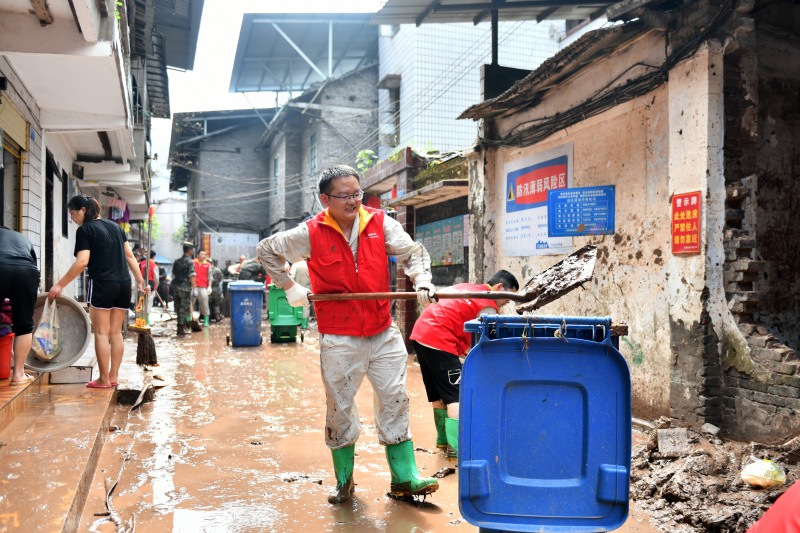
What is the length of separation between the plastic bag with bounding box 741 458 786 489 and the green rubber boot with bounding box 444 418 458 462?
1.75m

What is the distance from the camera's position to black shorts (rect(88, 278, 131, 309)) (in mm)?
5348

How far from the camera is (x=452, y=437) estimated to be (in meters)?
4.32

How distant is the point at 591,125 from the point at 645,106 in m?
0.76

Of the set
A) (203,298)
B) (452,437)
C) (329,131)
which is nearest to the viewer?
(452,437)

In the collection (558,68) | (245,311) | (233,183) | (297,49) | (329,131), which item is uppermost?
(297,49)

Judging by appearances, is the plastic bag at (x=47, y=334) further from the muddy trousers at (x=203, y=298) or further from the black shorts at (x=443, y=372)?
the muddy trousers at (x=203, y=298)

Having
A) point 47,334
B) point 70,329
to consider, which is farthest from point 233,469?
point 70,329

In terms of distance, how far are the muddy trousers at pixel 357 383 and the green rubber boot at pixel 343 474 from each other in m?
0.06

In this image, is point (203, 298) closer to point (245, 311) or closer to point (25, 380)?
point (245, 311)

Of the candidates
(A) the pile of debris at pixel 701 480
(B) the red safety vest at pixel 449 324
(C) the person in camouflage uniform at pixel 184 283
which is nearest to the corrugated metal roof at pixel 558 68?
(B) the red safety vest at pixel 449 324

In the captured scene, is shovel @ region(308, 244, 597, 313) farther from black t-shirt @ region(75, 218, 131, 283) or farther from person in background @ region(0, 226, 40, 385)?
black t-shirt @ region(75, 218, 131, 283)

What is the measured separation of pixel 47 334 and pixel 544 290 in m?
4.11

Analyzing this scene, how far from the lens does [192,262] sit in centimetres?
1246

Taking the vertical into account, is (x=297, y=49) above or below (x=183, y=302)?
above
